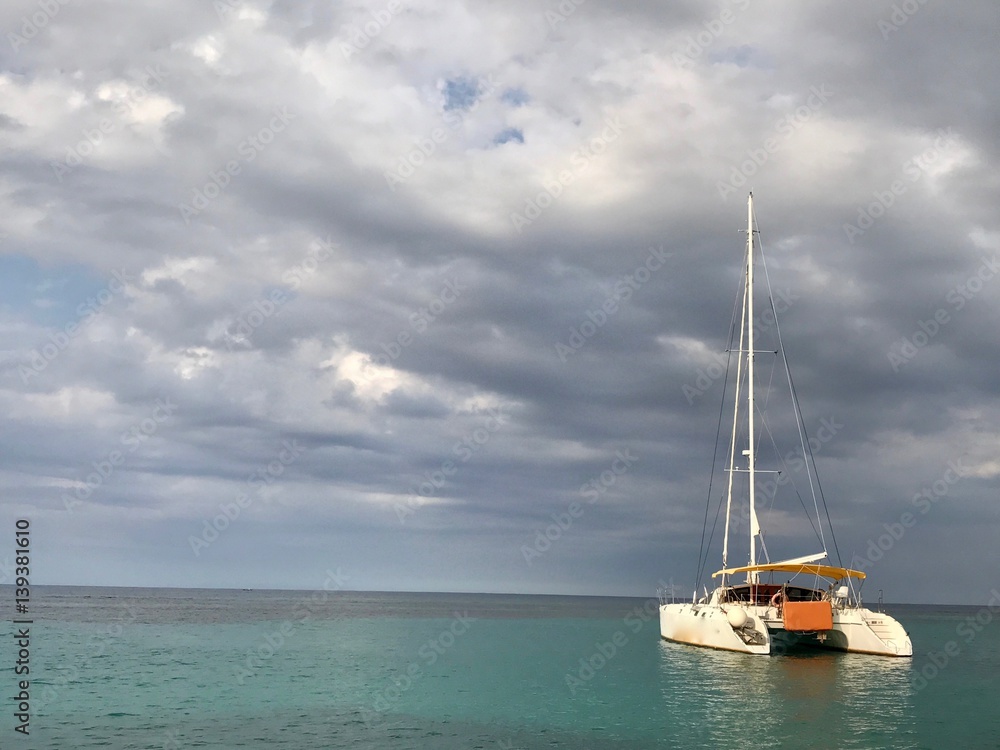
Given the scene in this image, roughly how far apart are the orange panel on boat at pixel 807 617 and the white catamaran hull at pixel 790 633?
1053 mm

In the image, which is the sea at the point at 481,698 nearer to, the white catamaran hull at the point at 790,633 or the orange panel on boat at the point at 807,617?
the white catamaran hull at the point at 790,633

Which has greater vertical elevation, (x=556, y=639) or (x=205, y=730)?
(x=205, y=730)

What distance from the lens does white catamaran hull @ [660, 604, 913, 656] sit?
45312 mm

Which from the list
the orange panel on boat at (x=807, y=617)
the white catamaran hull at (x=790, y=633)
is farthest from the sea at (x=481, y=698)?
the orange panel on boat at (x=807, y=617)

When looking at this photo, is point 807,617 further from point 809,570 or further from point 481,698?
point 481,698

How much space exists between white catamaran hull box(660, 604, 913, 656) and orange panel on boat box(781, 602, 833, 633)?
1053mm

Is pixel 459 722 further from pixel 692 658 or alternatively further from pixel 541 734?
pixel 692 658

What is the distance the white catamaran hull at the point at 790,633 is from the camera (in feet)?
149

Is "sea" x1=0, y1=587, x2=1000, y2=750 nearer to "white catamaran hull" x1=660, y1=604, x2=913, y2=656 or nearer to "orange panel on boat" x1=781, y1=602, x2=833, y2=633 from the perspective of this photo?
"white catamaran hull" x1=660, y1=604, x2=913, y2=656

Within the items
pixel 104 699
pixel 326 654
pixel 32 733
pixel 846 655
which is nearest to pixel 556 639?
pixel 326 654

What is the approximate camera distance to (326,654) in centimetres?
5372

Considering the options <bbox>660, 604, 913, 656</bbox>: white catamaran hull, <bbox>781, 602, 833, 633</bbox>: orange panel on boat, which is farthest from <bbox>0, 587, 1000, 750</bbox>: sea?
<bbox>781, 602, 833, 633</bbox>: orange panel on boat

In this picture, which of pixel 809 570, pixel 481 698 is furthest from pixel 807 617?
pixel 481 698

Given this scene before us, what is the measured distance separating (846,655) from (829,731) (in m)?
22.5
